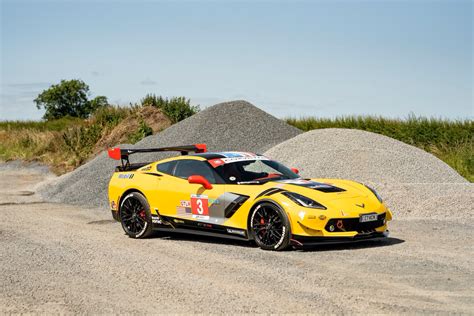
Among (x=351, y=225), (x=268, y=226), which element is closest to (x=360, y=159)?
(x=351, y=225)

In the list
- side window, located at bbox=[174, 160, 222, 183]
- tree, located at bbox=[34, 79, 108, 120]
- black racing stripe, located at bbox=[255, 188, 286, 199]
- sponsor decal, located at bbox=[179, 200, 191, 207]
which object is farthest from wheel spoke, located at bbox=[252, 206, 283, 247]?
tree, located at bbox=[34, 79, 108, 120]

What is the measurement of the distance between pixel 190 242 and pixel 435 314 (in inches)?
231

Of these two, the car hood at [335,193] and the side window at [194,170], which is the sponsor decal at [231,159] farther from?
the car hood at [335,193]

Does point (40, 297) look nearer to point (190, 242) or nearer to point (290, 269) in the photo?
point (290, 269)

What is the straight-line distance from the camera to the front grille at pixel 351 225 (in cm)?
1080

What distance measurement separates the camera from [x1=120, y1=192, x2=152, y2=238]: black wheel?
42.4ft

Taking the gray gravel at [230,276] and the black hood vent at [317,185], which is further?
the black hood vent at [317,185]

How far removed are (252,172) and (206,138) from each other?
13296 millimetres

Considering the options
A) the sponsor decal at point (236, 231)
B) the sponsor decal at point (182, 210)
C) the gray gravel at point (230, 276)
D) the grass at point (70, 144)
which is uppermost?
the grass at point (70, 144)

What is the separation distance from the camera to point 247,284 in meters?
8.65

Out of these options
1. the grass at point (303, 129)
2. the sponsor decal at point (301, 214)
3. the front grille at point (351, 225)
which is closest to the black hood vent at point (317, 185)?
the front grille at point (351, 225)

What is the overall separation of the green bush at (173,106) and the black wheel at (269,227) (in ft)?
75.2

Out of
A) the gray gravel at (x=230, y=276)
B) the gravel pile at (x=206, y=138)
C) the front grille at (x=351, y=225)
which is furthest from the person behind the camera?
the gravel pile at (x=206, y=138)

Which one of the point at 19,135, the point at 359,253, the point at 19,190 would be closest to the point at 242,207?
the point at 359,253
